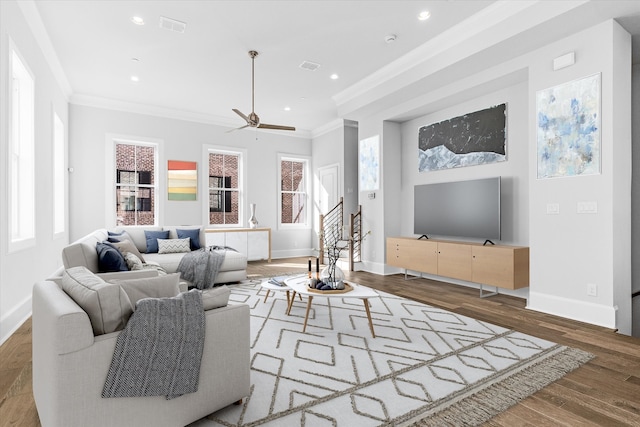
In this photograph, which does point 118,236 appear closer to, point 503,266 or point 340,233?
point 340,233

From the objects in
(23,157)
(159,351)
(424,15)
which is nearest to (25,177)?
(23,157)

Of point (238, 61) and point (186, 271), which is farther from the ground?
point (238, 61)

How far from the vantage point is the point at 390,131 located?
608 centimetres

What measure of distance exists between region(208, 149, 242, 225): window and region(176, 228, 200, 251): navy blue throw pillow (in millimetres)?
1681

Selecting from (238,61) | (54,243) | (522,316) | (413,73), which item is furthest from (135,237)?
(522,316)

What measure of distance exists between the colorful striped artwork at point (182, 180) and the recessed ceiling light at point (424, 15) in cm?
520

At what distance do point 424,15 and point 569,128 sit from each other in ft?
6.14

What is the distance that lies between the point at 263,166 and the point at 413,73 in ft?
14.2

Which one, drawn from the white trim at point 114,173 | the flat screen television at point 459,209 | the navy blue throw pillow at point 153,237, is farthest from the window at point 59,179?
the flat screen television at point 459,209

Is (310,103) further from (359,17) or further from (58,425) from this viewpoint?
(58,425)

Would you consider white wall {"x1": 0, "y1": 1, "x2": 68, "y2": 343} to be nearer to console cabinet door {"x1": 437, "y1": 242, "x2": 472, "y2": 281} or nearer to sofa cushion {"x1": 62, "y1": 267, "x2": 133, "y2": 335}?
sofa cushion {"x1": 62, "y1": 267, "x2": 133, "y2": 335}

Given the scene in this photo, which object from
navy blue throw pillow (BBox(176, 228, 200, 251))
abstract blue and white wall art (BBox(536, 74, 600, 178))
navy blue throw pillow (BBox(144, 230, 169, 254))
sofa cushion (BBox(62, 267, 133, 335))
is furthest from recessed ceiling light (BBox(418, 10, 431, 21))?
navy blue throw pillow (BBox(144, 230, 169, 254))

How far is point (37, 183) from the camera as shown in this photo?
4004mm

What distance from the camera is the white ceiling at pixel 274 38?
3.42 metres
